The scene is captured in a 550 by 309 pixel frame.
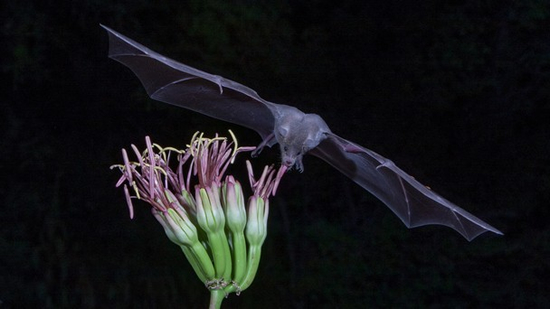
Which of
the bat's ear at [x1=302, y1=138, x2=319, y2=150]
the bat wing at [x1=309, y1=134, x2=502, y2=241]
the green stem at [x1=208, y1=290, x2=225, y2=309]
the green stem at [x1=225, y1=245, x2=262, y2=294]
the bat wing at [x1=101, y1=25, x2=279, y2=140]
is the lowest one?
the green stem at [x1=208, y1=290, x2=225, y2=309]

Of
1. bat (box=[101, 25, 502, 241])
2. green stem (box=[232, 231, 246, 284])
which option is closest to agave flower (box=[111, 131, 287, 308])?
green stem (box=[232, 231, 246, 284])

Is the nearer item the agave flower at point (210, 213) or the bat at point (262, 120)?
the agave flower at point (210, 213)

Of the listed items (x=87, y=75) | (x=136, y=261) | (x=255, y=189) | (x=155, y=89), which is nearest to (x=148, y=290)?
(x=136, y=261)

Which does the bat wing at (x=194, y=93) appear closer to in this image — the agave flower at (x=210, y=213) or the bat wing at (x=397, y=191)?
the bat wing at (x=397, y=191)

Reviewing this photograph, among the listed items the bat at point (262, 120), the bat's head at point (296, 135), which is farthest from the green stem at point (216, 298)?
the bat at point (262, 120)

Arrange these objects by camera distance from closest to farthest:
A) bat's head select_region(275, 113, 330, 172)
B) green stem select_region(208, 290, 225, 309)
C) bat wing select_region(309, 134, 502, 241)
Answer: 1. green stem select_region(208, 290, 225, 309)
2. bat's head select_region(275, 113, 330, 172)
3. bat wing select_region(309, 134, 502, 241)

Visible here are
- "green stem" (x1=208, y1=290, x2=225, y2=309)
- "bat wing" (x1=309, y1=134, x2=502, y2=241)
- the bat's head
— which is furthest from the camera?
"bat wing" (x1=309, y1=134, x2=502, y2=241)

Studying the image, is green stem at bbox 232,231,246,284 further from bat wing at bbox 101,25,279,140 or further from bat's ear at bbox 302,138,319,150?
bat wing at bbox 101,25,279,140

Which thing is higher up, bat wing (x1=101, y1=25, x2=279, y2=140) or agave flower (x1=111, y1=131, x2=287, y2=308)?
bat wing (x1=101, y1=25, x2=279, y2=140)
